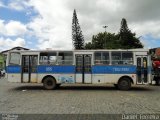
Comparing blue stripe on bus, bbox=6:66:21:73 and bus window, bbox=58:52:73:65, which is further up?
bus window, bbox=58:52:73:65

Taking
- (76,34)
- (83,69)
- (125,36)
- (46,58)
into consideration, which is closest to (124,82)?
(83,69)

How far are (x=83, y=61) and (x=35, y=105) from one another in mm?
8469

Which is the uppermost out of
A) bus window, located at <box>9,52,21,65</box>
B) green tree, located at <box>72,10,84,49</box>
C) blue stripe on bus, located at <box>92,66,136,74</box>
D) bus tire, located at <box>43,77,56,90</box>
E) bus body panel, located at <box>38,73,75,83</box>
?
green tree, located at <box>72,10,84,49</box>

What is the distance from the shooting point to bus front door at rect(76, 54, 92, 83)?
20.7 metres

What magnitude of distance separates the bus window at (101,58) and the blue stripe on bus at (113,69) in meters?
0.37

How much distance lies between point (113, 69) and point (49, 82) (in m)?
4.76

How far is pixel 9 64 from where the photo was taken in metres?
21.3

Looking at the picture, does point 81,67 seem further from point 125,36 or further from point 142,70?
point 125,36

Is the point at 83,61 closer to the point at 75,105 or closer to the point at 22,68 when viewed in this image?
the point at 22,68

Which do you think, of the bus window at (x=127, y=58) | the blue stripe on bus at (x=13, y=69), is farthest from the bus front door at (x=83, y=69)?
the blue stripe on bus at (x=13, y=69)

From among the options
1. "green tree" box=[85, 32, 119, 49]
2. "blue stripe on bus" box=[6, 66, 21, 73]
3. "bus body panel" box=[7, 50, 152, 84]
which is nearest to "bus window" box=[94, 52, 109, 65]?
"bus body panel" box=[7, 50, 152, 84]

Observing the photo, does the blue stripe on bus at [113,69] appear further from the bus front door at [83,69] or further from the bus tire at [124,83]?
the bus tire at [124,83]

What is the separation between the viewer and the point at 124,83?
2061 centimetres

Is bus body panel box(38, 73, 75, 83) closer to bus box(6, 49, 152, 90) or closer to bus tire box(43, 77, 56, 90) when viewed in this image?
bus box(6, 49, 152, 90)
